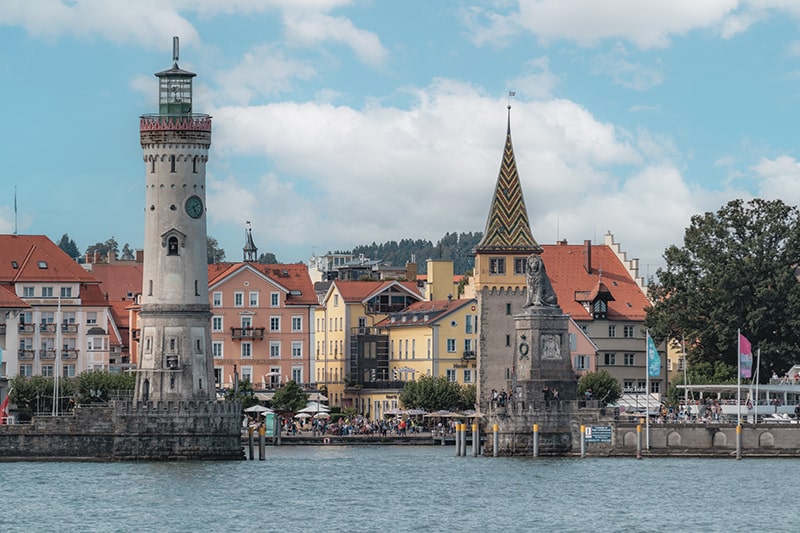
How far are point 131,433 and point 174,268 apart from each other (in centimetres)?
824

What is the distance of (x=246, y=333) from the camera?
152250 mm

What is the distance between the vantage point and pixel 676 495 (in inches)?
3477

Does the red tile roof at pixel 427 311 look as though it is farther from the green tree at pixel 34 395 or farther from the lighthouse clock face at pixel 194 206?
the lighthouse clock face at pixel 194 206

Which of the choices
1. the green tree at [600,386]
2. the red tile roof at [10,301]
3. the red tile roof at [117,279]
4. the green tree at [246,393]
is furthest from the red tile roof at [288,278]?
the green tree at [600,386]

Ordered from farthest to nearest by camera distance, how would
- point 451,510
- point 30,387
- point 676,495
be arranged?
1. point 30,387
2. point 676,495
3. point 451,510

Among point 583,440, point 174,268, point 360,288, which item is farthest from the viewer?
point 360,288

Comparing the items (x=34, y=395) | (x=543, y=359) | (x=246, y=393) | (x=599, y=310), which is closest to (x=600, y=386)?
(x=599, y=310)

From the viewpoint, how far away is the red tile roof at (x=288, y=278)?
153500mm

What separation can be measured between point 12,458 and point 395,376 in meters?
55.2

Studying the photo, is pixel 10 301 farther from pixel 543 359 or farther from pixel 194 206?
pixel 543 359

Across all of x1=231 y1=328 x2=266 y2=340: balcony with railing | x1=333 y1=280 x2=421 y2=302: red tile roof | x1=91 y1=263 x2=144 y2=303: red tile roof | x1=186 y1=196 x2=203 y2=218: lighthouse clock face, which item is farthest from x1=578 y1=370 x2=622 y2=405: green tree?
x1=91 y1=263 x2=144 y2=303: red tile roof

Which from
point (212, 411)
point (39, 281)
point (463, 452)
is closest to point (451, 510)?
point (212, 411)

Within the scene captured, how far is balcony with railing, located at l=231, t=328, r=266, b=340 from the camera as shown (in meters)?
152

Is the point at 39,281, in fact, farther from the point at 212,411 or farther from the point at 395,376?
the point at 212,411
